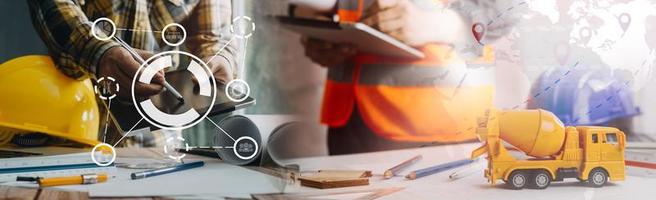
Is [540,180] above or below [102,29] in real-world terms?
below

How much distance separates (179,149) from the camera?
3.43ft

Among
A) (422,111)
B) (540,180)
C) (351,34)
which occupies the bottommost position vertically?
(540,180)

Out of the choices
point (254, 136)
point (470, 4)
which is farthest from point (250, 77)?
point (470, 4)

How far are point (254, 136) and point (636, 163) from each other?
625mm

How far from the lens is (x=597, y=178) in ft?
3.36

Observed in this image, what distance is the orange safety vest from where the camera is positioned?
98cm

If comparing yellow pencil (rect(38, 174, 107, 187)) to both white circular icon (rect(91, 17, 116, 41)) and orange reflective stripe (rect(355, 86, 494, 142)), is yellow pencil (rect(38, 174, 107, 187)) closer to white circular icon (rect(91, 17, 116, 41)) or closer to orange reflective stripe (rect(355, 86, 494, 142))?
white circular icon (rect(91, 17, 116, 41))

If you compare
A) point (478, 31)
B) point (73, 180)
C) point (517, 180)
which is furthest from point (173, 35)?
point (517, 180)

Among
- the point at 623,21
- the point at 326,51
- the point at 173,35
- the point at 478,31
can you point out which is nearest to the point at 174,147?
Answer: the point at 173,35

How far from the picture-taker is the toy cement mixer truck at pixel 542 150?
3.30 feet

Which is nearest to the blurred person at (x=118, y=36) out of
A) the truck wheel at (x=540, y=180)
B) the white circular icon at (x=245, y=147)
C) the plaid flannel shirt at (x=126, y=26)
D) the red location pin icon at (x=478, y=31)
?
the plaid flannel shirt at (x=126, y=26)

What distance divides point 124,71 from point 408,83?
1.46ft

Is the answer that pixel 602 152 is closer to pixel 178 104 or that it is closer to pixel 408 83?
pixel 408 83

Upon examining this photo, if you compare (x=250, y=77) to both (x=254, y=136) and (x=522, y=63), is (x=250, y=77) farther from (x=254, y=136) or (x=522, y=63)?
(x=522, y=63)
